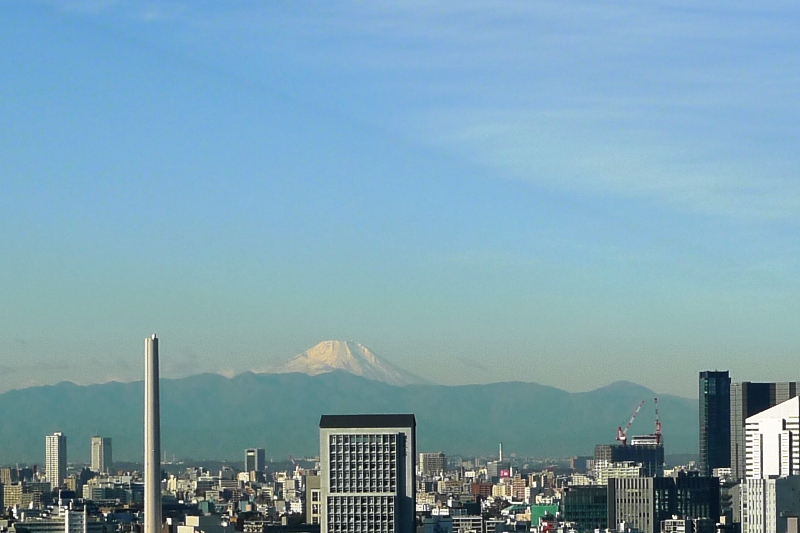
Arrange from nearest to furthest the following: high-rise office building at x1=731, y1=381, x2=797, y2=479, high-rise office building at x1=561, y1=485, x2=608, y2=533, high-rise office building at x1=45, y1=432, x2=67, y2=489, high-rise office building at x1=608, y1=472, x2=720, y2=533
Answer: high-rise office building at x1=608, y1=472, x2=720, y2=533 < high-rise office building at x1=561, y1=485, x2=608, y2=533 < high-rise office building at x1=731, y1=381, x2=797, y2=479 < high-rise office building at x1=45, y1=432, x2=67, y2=489

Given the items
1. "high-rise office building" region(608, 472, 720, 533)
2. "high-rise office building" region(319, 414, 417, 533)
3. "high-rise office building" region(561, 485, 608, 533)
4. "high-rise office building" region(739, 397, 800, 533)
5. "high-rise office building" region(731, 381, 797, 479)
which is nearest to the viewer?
"high-rise office building" region(319, 414, 417, 533)

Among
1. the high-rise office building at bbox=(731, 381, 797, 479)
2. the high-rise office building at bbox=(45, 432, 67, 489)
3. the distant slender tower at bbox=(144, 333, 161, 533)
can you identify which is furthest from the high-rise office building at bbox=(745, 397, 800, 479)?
the high-rise office building at bbox=(45, 432, 67, 489)

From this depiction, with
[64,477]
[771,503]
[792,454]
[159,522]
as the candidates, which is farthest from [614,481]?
[64,477]

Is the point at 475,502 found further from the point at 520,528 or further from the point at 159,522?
the point at 159,522

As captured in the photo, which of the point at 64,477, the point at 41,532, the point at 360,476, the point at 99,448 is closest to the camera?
the point at 360,476

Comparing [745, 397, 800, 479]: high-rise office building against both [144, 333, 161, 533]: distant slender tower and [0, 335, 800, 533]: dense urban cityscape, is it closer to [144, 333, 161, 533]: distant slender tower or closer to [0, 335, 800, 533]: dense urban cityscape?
[0, 335, 800, 533]: dense urban cityscape

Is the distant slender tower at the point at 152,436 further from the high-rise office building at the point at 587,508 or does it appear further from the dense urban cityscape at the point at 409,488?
the high-rise office building at the point at 587,508
